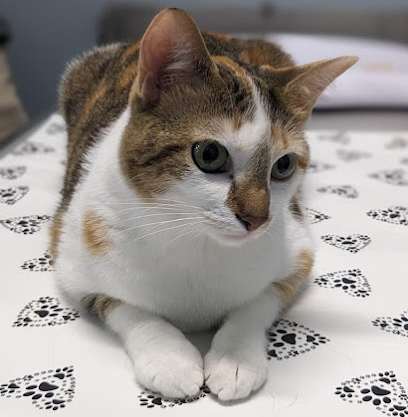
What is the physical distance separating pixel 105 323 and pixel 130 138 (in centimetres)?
29

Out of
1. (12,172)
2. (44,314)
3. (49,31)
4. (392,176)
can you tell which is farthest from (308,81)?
(49,31)

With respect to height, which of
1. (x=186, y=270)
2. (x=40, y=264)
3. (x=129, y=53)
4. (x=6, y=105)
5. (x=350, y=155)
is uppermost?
(x=129, y=53)

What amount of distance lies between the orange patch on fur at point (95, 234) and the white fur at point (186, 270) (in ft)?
0.03

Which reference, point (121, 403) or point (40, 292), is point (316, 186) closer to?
point (40, 292)

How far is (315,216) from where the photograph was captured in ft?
4.17

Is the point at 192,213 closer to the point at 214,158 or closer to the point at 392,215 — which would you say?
the point at 214,158

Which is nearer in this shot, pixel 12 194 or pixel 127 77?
pixel 127 77

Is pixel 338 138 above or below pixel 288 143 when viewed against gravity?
below

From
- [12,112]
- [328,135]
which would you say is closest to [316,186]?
[328,135]

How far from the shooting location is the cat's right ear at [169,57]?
0.71 meters

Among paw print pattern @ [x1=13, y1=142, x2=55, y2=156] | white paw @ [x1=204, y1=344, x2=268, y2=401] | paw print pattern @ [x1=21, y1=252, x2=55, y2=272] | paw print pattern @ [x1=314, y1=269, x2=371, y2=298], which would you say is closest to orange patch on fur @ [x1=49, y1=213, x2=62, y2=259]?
paw print pattern @ [x1=21, y1=252, x2=55, y2=272]

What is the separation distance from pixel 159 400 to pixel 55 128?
1.32 metres

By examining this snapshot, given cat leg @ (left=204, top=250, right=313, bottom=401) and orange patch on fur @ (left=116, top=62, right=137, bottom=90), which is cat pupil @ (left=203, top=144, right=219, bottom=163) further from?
orange patch on fur @ (left=116, top=62, right=137, bottom=90)

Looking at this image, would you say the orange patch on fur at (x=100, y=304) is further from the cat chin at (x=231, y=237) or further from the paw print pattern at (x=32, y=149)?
the paw print pattern at (x=32, y=149)
